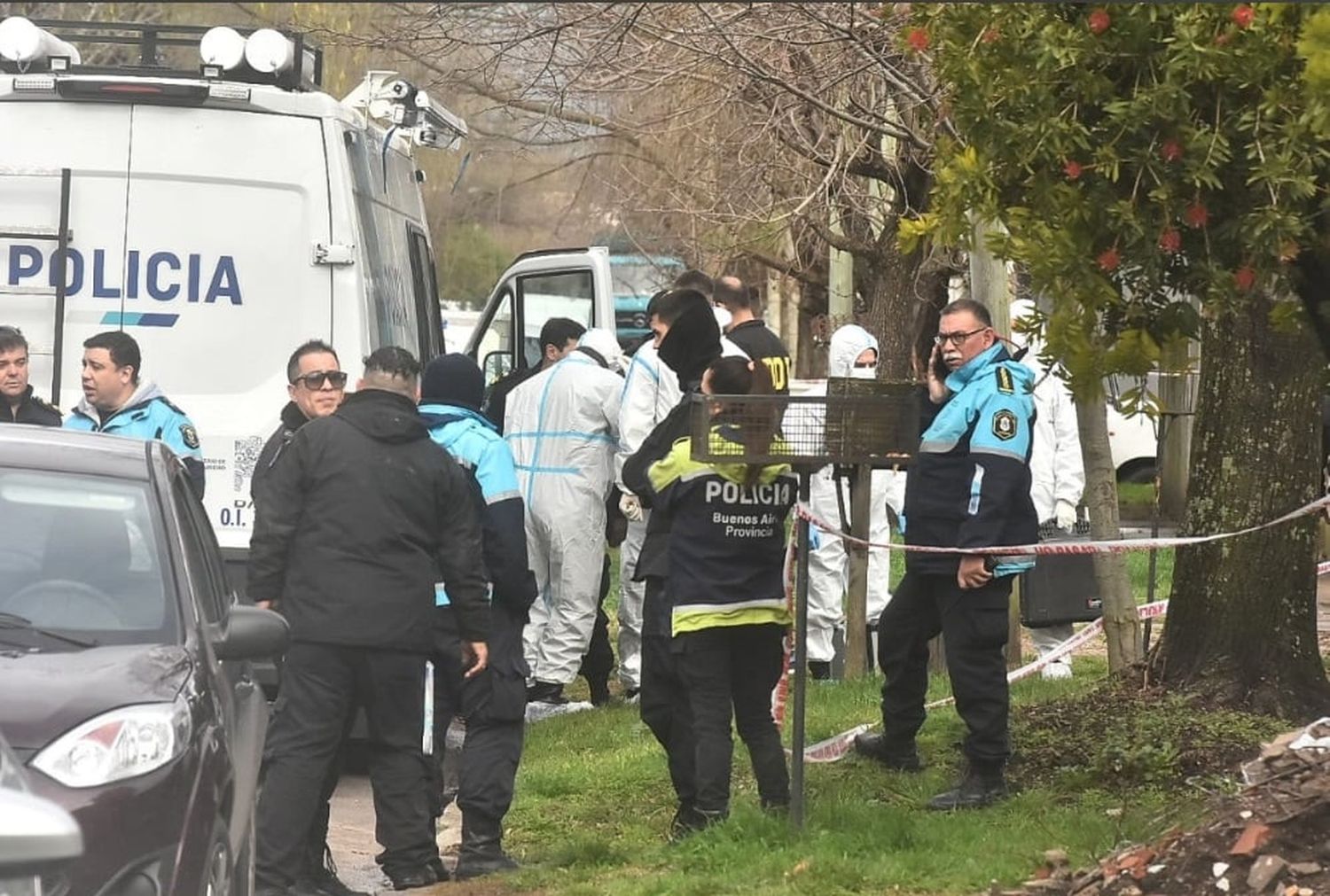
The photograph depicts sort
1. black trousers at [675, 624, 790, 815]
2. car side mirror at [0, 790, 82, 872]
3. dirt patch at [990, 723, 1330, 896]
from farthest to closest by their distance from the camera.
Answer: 1. black trousers at [675, 624, 790, 815]
2. dirt patch at [990, 723, 1330, 896]
3. car side mirror at [0, 790, 82, 872]

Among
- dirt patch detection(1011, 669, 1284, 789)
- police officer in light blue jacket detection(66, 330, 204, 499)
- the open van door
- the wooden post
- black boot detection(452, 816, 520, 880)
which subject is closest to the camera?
black boot detection(452, 816, 520, 880)

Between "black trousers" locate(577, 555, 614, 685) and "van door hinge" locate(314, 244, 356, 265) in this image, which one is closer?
"van door hinge" locate(314, 244, 356, 265)

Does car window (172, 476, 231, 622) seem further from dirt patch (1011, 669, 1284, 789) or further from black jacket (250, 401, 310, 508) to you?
dirt patch (1011, 669, 1284, 789)

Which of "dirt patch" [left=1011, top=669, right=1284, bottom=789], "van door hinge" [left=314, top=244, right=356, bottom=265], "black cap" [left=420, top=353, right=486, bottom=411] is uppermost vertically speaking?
"van door hinge" [left=314, top=244, right=356, bottom=265]

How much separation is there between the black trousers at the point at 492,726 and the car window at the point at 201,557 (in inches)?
48.7

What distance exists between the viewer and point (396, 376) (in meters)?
7.55

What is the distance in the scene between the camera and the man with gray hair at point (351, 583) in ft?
24.2

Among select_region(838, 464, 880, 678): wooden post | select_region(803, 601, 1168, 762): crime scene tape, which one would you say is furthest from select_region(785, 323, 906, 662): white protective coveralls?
select_region(803, 601, 1168, 762): crime scene tape

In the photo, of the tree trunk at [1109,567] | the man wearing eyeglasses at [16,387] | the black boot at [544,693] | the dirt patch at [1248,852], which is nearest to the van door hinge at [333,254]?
the man wearing eyeglasses at [16,387]

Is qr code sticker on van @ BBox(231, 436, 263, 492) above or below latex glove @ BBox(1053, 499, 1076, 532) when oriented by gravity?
above

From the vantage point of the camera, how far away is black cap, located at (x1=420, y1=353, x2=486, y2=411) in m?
8.16

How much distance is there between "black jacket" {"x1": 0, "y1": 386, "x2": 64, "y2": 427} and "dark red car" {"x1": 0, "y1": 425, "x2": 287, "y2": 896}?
9.17 feet

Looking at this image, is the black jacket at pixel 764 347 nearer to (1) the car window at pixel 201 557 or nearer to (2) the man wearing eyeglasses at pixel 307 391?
(2) the man wearing eyeglasses at pixel 307 391

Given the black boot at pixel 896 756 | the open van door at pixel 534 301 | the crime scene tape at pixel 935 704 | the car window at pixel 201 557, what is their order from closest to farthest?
the car window at pixel 201 557 < the black boot at pixel 896 756 < the crime scene tape at pixel 935 704 < the open van door at pixel 534 301
